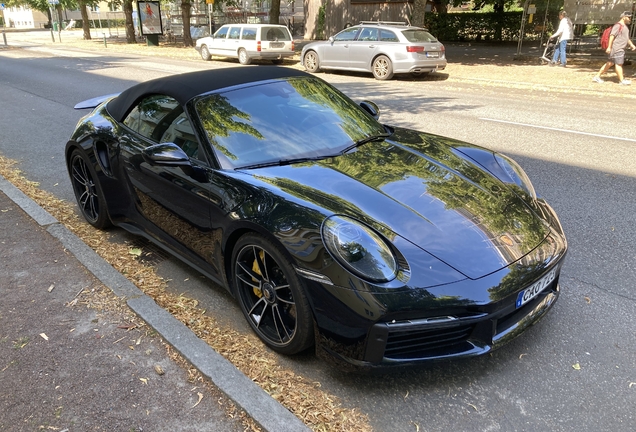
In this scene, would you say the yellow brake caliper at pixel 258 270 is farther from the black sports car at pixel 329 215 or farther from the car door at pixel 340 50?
the car door at pixel 340 50

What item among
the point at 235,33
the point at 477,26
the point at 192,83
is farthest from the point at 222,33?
the point at 192,83

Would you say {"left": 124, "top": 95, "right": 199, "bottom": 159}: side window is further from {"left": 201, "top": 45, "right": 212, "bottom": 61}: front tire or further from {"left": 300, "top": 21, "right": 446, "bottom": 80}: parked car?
{"left": 201, "top": 45, "right": 212, "bottom": 61}: front tire

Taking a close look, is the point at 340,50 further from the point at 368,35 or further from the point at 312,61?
the point at 312,61

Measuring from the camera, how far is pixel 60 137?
327 inches

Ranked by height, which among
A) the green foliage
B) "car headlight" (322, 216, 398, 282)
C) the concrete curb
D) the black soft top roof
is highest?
the green foliage

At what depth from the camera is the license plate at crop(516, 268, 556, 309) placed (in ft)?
8.43

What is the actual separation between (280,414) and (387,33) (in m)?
14.5

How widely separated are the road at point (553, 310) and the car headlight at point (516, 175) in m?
0.74

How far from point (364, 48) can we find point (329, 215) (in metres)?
14.0

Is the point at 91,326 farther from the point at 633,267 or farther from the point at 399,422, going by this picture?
the point at 633,267

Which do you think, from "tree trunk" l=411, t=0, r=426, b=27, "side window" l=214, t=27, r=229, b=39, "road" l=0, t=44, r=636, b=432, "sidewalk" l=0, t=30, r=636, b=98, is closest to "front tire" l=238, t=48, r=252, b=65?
"side window" l=214, t=27, r=229, b=39

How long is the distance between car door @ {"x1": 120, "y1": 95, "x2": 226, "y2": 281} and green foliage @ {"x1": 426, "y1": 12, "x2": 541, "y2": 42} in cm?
3207

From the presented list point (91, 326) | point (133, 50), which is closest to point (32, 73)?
point (133, 50)

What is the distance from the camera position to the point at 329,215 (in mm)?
2619
